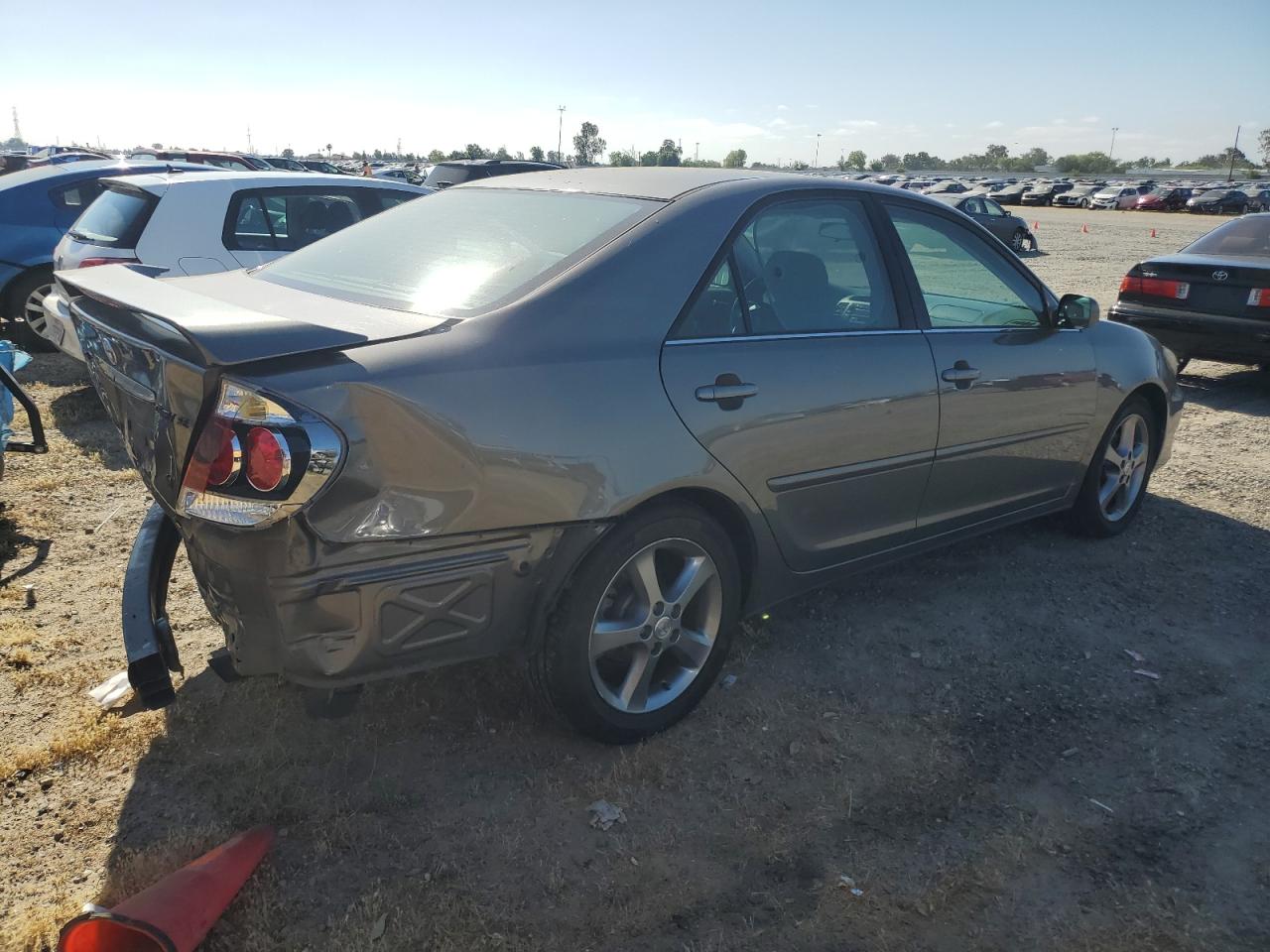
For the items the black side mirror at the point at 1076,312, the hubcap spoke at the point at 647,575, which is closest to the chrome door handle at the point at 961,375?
the black side mirror at the point at 1076,312

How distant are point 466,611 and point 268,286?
4.37 feet

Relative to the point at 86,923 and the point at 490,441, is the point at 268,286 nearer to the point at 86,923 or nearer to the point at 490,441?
the point at 490,441

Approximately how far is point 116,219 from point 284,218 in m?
1.09

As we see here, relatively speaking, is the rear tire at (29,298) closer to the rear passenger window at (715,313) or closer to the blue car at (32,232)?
the blue car at (32,232)

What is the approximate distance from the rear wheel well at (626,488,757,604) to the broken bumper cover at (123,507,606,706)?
306mm

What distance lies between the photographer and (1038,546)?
4.71 meters

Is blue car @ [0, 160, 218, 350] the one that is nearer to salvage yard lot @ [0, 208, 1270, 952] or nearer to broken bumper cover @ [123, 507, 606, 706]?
salvage yard lot @ [0, 208, 1270, 952]

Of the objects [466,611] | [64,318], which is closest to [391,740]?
[466,611]

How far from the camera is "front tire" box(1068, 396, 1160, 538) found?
462 centimetres

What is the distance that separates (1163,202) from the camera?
5053 cm

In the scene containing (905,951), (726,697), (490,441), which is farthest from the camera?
(726,697)

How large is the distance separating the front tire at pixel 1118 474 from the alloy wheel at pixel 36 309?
7803 mm

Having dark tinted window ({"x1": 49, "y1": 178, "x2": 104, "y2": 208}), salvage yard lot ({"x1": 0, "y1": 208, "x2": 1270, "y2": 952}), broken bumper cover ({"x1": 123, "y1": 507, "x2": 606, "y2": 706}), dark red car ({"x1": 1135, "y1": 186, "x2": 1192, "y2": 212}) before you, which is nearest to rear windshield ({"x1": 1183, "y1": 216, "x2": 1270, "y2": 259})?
salvage yard lot ({"x1": 0, "y1": 208, "x2": 1270, "y2": 952})

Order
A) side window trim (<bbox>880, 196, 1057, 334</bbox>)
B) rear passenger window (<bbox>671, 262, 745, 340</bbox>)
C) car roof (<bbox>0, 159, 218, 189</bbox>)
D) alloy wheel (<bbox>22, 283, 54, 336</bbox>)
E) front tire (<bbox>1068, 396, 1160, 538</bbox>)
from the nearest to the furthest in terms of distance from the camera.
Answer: rear passenger window (<bbox>671, 262, 745, 340</bbox>)
side window trim (<bbox>880, 196, 1057, 334</bbox>)
front tire (<bbox>1068, 396, 1160, 538</bbox>)
alloy wheel (<bbox>22, 283, 54, 336</bbox>)
car roof (<bbox>0, 159, 218, 189</bbox>)
